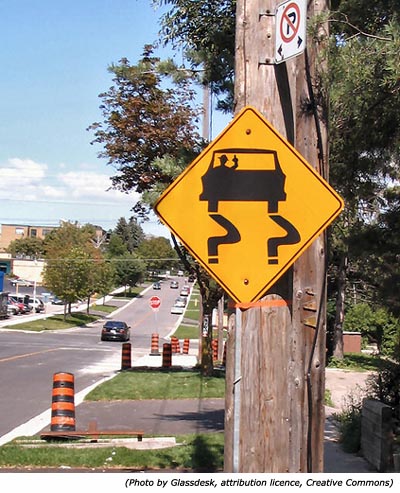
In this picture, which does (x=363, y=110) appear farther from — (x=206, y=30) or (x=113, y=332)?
(x=113, y=332)

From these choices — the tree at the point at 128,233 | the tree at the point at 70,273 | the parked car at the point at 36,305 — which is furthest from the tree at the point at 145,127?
the tree at the point at 128,233

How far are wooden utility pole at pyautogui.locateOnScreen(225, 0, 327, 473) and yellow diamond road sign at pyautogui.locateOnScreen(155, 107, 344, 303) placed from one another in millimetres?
257

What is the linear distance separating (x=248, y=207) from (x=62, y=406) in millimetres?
7267

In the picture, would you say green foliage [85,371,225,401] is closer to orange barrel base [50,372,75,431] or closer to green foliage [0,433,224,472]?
orange barrel base [50,372,75,431]

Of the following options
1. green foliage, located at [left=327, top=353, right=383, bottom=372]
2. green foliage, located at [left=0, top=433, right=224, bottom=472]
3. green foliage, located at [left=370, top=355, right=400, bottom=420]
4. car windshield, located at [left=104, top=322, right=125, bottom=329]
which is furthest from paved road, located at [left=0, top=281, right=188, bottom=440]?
green foliage, located at [left=327, top=353, right=383, bottom=372]

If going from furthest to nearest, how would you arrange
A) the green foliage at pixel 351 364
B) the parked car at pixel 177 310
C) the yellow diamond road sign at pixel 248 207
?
the parked car at pixel 177 310 → the green foliage at pixel 351 364 → the yellow diamond road sign at pixel 248 207

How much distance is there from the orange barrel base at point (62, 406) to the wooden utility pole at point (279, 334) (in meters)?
6.54

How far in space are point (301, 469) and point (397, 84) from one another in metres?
3.32

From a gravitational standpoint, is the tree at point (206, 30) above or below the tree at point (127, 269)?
above

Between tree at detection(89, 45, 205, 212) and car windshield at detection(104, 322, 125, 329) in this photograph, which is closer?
tree at detection(89, 45, 205, 212)

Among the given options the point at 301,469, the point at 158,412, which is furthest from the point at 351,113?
the point at 158,412

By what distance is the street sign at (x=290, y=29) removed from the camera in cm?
434

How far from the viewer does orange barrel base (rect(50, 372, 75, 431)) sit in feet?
34.7

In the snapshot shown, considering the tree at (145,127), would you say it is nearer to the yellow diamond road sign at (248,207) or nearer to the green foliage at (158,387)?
the green foliage at (158,387)
